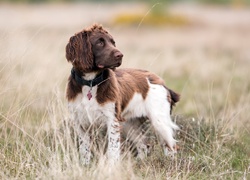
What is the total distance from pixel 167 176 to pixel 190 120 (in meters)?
1.80

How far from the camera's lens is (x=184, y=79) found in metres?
12.4

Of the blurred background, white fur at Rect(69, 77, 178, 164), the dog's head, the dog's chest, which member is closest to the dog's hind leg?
white fur at Rect(69, 77, 178, 164)

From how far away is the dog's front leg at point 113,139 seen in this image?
19.1 ft

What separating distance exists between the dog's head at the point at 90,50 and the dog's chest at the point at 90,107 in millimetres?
238

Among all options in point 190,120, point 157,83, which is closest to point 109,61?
point 157,83

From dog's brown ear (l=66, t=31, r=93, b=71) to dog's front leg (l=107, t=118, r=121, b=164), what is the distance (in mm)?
611

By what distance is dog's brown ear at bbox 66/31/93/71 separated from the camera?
5.63 m

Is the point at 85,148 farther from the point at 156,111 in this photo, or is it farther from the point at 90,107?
the point at 156,111

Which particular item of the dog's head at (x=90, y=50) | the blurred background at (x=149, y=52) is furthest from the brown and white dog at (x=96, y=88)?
Answer: the blurred background at (x=149, y=52)

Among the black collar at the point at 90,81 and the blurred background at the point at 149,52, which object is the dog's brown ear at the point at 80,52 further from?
the blurred background at the point at 149,52

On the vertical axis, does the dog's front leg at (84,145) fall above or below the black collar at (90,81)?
below

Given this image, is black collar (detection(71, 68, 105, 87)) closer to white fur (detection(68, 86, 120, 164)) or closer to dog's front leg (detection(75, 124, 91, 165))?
white fur (detection(68, 86, 120, 164))

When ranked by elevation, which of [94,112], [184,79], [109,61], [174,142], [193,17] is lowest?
[193,17]

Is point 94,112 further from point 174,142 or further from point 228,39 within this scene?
point 228,39
